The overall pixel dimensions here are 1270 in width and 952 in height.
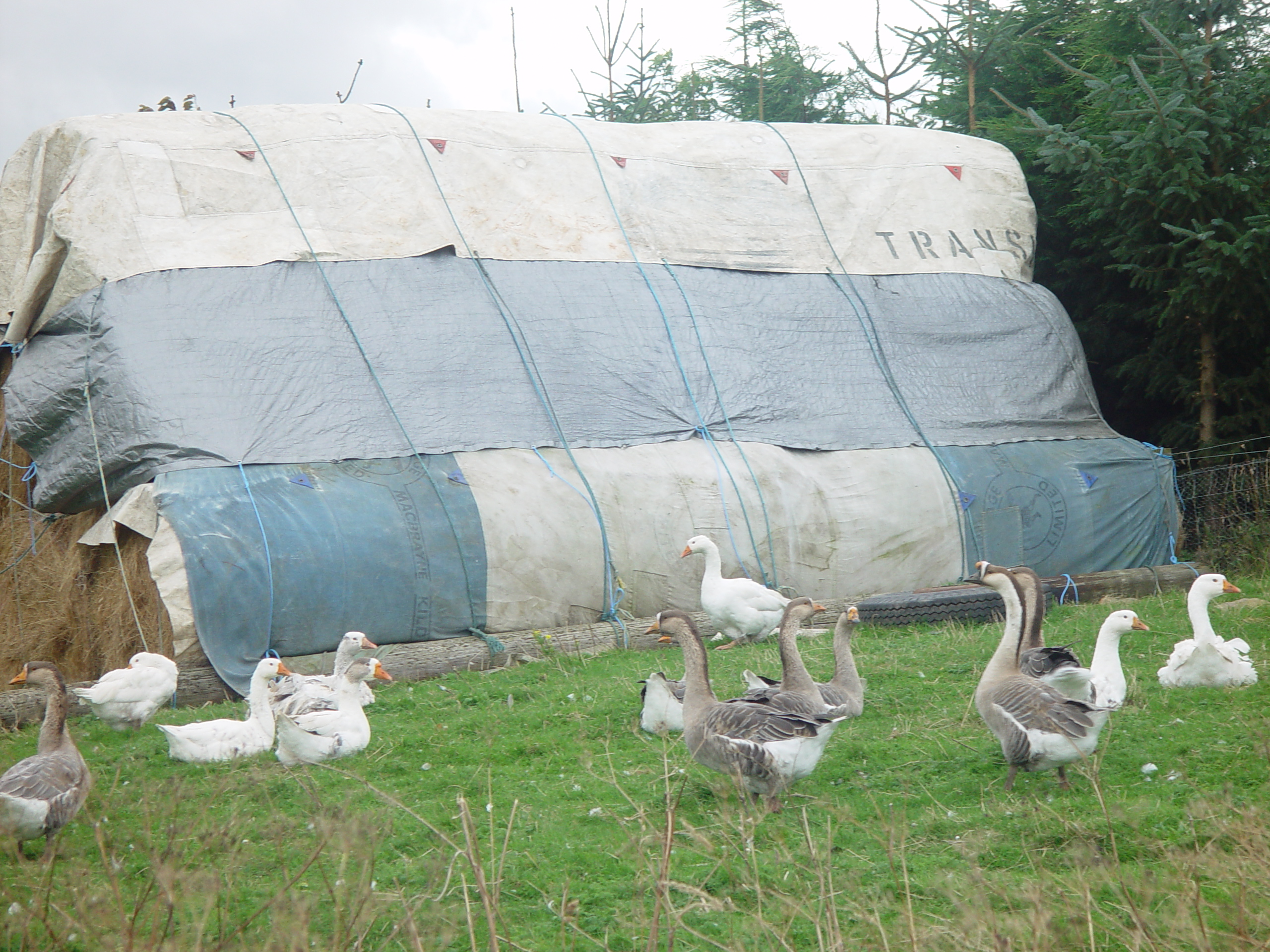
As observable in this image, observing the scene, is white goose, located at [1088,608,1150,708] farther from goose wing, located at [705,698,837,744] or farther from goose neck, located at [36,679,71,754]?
goose neck, located at [36,679,71,754]

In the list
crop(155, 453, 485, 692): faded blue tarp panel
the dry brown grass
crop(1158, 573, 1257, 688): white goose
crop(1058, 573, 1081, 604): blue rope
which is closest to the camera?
crop(1158, 573, 1257, 688): white goose

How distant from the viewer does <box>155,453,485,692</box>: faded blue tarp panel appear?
959 centimetres

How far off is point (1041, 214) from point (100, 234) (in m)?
12.8

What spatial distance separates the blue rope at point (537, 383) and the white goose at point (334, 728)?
3865mm

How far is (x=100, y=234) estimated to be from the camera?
36.9 feet

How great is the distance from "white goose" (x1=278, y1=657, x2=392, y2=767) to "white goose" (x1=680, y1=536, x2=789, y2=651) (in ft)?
12.5

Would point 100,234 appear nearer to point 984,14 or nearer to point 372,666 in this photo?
point 372,666

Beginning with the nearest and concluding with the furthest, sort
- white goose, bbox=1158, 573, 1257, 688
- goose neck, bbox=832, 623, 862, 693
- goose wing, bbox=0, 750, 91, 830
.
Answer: goose wing, bbox=0, 750, 91, 830, white goose, bbox=1158, 573, 1257, 688, goose neck, bbox=832, 623, 862, 693

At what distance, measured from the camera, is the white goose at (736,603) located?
10.6 m

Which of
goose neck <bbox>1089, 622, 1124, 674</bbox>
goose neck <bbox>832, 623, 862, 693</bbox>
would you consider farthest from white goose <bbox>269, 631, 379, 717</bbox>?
goose neck <bbox>1089, 622, 1124, 674</bbox>

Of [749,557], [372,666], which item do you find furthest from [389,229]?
[372,666]

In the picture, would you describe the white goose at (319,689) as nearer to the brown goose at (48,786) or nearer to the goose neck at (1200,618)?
the brown goose at (48,786)

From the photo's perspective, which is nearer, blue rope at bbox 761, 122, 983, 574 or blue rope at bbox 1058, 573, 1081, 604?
blue rope at bbox 1058, 573, 1081, 604

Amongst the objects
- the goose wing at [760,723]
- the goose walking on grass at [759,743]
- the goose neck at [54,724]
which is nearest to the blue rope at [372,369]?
the goose neck at [54,724]
